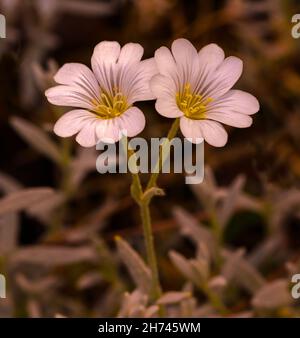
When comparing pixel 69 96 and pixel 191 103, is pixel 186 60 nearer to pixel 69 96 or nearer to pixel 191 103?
pixel 191 103

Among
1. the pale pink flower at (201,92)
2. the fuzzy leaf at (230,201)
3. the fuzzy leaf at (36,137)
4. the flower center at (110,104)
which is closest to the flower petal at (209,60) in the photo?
the pale pink flower at (201,92)

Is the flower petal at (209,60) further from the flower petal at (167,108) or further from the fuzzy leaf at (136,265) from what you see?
the fuzzy leaf at (136,265)

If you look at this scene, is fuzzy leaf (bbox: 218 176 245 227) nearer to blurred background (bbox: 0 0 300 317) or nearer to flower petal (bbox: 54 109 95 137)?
blurred background (bbox: 0 0 300 317)

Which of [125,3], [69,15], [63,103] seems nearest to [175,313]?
[63,103]

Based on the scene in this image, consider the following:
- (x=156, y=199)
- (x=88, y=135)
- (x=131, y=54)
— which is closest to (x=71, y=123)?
(x=88, y=135)

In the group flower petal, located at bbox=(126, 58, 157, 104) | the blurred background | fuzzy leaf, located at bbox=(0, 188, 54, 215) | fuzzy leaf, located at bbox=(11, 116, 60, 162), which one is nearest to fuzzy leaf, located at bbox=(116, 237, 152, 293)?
the blurred background
